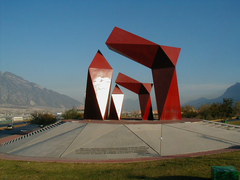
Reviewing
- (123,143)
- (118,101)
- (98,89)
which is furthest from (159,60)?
(123,143)

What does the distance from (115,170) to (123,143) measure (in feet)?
14.1

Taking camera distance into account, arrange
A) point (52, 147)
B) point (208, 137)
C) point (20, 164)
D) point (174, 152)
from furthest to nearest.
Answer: point (208, 137), point (52, 147), point (174, 152), point (20, 164)

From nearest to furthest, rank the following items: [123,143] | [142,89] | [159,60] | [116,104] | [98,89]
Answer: [123,143] < [159,60] < [98,89] < [116,104] < [142,89]

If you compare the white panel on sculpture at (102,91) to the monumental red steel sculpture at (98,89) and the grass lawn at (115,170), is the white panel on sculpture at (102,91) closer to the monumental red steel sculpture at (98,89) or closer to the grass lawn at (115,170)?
the monumental red steel sculpture at (98,89)

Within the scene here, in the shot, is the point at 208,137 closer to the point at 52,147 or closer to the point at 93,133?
the point at 93,133

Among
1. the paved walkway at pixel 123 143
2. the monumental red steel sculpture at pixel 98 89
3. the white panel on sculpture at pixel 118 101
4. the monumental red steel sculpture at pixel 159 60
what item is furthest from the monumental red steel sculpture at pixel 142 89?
the paved walkway at pixel 123 143

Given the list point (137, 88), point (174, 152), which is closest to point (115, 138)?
point (174, 152)

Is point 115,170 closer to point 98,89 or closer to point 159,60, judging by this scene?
point 98,89

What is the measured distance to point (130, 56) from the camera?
1945cm

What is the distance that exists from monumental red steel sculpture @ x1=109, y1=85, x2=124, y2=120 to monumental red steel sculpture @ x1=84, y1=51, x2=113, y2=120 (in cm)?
466

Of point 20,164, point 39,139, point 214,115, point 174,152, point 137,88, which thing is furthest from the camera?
point 214,115

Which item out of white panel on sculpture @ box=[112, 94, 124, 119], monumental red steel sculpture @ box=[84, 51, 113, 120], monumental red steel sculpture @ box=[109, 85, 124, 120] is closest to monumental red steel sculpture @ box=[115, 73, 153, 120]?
monumental red steel sculpture @ box=[109, 85, 124, 120]

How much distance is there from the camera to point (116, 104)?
24.6m

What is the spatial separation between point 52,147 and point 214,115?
1387 inches
